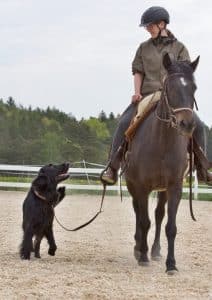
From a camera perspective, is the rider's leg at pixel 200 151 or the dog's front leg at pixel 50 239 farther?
the dog's front leg at pixel 50 239

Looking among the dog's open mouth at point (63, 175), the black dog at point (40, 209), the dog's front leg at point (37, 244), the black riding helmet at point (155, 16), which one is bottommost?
the dog's front leg at point (37, 244)

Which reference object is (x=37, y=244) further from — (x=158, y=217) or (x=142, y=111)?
(x=142, y=111)

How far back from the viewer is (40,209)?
8711 millimetres

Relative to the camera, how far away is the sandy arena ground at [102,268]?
6289 mm

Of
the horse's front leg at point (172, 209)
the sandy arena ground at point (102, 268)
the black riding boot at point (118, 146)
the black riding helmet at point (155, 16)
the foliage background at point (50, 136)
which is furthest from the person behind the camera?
the foliage background at point (50, 136)

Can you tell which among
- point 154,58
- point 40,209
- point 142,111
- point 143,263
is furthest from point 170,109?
point 40,209

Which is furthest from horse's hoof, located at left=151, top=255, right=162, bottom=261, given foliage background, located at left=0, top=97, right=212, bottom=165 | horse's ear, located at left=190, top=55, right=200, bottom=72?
foliage background, located at left=0, top=97, right=212, bottom=165

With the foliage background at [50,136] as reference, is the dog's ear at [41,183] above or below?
below

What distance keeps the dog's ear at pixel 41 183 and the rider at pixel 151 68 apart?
2.97 ft

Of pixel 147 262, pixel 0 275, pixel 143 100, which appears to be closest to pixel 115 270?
pixel 147 262

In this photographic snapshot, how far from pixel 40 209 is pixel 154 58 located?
236 cm

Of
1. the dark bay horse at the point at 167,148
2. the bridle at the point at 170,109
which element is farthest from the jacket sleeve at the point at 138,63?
the bridle at the point at 170,109

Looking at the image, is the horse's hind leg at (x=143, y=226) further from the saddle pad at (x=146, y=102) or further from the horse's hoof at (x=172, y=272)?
the saddle pad at (x=146, y=102)

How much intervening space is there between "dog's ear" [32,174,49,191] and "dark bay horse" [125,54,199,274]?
1.03 metres
